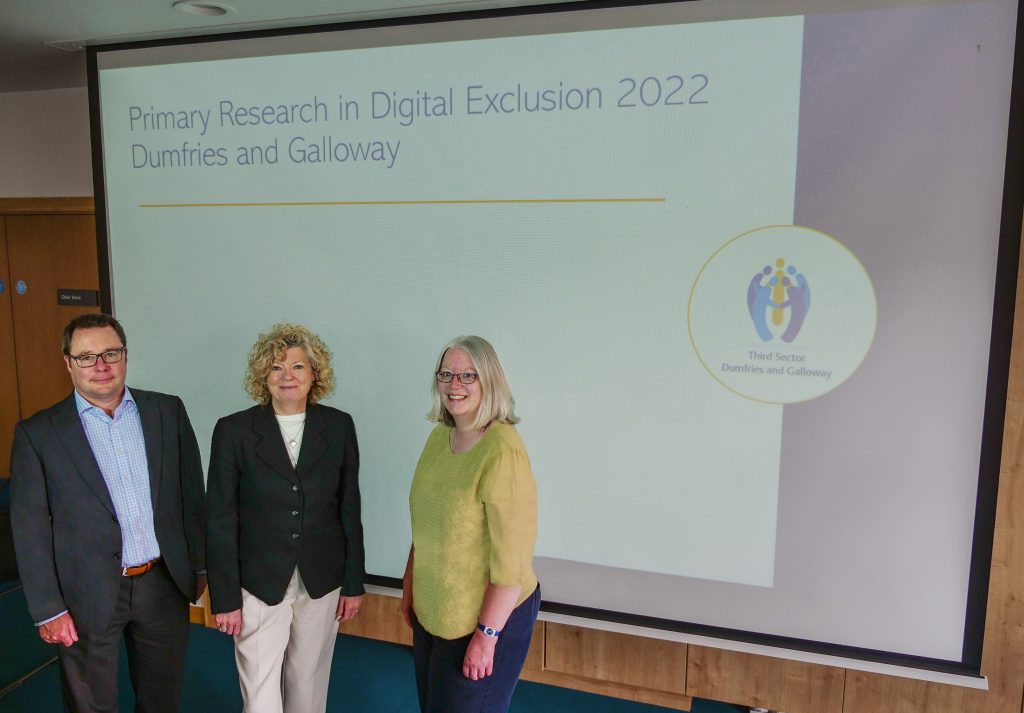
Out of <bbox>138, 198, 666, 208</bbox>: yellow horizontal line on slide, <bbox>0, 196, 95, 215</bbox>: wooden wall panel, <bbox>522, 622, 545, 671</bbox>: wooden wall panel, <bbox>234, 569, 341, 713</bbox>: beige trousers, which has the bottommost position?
<bbox>522, 622, 545, 671</bbox>: wooden wall panel

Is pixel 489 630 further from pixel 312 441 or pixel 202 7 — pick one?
pixel 202 7

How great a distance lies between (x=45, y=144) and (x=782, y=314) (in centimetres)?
388

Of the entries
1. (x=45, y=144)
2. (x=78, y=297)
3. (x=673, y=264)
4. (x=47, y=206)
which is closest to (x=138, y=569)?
(x=673, y=264)

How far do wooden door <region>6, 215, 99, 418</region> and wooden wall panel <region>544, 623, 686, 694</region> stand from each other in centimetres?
311

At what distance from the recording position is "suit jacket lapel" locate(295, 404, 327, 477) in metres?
1.93

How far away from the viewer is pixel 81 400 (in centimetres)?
183

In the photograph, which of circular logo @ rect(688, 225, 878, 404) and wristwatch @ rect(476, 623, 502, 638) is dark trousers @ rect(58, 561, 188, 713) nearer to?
wristwatch @ rect(476, 623, 502, 638)

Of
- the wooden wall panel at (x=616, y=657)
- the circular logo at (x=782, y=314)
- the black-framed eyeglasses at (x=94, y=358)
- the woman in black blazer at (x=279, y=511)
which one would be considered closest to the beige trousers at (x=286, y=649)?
the woman in black blazer at (x=279, y=511)

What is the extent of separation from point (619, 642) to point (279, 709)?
1163mm

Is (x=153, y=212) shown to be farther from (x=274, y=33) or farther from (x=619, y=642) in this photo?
(x=619, y=642)

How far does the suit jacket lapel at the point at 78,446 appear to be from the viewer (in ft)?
5.87

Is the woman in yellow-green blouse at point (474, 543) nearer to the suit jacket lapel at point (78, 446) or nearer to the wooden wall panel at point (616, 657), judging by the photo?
the suit jacket lapel at point (78, 446)

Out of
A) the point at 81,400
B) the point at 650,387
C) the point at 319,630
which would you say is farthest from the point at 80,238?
the point at 650,387

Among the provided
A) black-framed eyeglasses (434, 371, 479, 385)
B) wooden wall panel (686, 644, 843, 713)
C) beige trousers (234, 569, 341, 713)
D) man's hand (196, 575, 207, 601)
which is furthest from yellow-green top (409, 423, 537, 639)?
wooden wall panel (686, 644, 843, 713)
